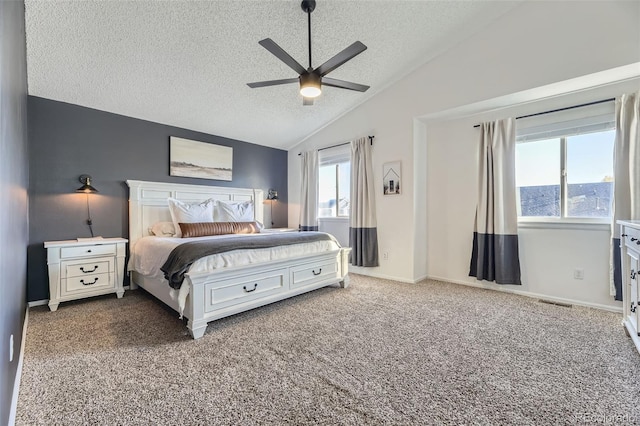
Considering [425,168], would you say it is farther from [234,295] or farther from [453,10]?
[234,295]

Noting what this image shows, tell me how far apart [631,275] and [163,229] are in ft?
15.6

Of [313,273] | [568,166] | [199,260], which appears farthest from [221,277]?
[568,166]

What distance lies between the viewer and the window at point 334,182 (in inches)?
190

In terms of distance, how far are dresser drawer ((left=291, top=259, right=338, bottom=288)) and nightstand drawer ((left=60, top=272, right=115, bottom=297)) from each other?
2.19m

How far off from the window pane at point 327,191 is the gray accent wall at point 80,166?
7.43 ft

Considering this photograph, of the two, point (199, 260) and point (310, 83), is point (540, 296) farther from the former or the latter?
point (199, 260)

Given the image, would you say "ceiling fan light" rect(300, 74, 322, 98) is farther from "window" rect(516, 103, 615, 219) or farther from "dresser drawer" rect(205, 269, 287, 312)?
"window" rect(516, 103, 615, 219)

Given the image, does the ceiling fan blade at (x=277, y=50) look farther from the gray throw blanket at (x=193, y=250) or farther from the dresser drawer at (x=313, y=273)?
the dresser drawer at (x=313, y=273)

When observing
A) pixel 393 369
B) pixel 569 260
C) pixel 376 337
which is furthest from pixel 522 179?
pixel 393 369

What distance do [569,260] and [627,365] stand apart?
5.03 ft

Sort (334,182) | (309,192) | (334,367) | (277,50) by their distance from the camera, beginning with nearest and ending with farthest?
(334,367), (277,50), (334,182), (309,192)

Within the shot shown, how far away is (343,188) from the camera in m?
Answer: 4.90

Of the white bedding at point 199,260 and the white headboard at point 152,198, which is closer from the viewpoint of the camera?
the white bedding at point 199,260

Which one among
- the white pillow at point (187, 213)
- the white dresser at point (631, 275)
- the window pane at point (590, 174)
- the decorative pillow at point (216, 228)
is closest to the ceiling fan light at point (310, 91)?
the decorative pillow at point (216, 228)
